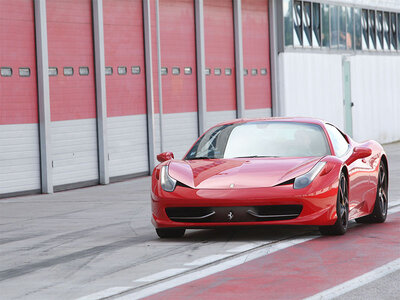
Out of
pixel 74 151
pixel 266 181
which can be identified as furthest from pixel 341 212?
pixel 74 151

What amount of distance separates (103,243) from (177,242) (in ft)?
2.61

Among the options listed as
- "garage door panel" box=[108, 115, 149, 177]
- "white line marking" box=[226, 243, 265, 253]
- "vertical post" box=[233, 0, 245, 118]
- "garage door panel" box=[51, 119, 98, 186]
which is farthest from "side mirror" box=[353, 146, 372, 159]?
"vertical post" box=[233, 0, 245, 118]

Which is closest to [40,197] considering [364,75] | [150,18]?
[150,18]

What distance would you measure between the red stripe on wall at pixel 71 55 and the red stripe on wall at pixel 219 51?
197 inches

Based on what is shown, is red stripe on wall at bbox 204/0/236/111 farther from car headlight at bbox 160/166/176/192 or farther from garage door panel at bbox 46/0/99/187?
car headlight at bbox 160/166/176/192

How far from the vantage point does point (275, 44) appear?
30062 mm

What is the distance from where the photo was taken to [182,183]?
36.2ft

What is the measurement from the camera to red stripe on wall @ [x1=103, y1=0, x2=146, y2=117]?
22516 millimetres

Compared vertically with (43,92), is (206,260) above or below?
below

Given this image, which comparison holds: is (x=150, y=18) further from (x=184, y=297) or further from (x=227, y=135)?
(x=184, y=297)

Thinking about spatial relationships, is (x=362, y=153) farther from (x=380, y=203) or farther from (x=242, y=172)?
(x=242, y=172)

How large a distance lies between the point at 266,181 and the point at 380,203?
2.23 m

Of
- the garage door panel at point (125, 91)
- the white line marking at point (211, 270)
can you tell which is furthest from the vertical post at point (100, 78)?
the white line marking at point (211, 270)

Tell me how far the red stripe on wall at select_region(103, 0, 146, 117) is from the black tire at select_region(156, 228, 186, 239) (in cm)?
1114
